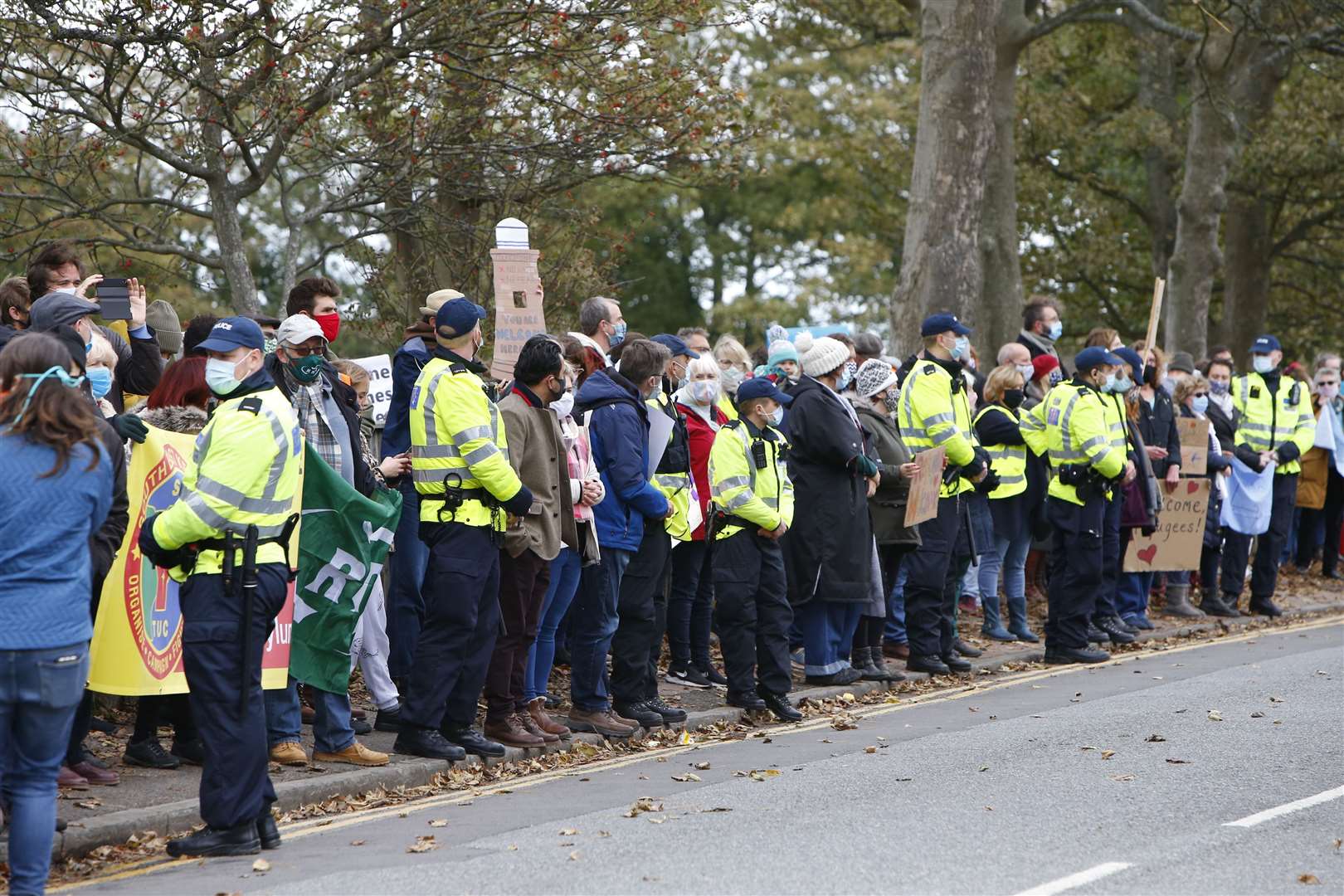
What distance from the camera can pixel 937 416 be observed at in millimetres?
12477

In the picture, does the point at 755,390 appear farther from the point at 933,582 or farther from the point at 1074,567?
the point at 1074,567

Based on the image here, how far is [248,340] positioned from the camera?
282 inches

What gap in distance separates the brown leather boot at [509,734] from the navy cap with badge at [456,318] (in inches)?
89.5

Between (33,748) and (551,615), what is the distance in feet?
14.2

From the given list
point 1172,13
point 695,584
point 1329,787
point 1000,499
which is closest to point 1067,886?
point 1329,787

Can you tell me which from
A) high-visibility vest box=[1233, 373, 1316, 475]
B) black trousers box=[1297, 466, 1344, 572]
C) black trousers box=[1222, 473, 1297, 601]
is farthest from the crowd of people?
black trousers box=[1297, 466, 1344, 572]

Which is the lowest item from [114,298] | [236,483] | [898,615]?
[898,615]

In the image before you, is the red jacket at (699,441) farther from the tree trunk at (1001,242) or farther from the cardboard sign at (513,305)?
the tree trunk at (1001,242)

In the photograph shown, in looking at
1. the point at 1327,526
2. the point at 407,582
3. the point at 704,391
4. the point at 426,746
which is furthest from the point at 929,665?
the point at 1327,526

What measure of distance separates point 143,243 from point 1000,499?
7264 mm

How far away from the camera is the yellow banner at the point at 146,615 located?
8.40 meters

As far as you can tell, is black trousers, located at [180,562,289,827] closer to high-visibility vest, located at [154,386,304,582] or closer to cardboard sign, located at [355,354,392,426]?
high-visibility vest, located at [154,386,304,582]

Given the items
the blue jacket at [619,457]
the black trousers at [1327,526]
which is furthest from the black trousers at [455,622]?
the black trousers at [1327,526]

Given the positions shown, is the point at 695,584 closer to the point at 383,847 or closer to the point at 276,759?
the point at 276,759
